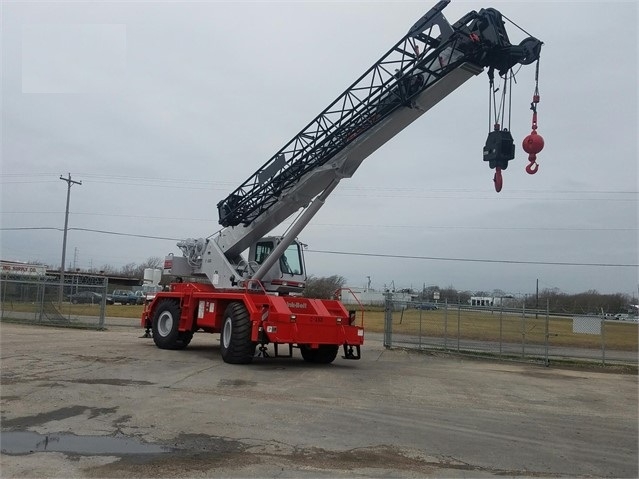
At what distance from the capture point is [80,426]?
7.07 meters

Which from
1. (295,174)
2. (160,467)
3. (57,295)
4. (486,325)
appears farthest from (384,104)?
(57,295)

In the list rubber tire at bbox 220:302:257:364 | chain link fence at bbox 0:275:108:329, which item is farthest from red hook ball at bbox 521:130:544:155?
chain link fence at bbox 0:275:108:329

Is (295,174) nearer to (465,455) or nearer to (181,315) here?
(181,315)

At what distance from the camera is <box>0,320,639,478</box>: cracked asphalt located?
232 inches

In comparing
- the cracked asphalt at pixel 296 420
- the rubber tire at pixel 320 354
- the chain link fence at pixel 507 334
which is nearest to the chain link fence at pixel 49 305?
the cracked asphalt at pixel 296 420

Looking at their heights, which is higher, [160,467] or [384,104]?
[384,104]

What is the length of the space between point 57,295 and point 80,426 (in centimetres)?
1945

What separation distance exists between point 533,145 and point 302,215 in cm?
586

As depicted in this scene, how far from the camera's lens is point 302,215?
14305 millimetres

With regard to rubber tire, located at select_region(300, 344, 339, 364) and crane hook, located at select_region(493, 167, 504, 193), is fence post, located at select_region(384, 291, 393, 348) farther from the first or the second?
crane hook, located at select_region(493, 167, 504, 193)

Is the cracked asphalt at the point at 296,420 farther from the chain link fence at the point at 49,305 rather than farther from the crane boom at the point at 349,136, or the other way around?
the chain link fence at the point at 49,305

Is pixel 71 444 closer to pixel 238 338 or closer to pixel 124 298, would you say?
pixel 238 338

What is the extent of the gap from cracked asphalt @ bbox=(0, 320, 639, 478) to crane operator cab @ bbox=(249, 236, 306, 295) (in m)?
2.22

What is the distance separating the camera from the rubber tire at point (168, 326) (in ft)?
53.8
